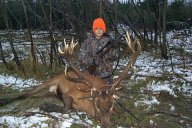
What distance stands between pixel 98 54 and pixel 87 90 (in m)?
1.49

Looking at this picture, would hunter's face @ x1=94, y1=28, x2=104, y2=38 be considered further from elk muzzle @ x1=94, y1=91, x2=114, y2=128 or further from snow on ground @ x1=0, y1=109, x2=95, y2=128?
elk muzzle @ x1=94, y1=91, x2=114, y2=128

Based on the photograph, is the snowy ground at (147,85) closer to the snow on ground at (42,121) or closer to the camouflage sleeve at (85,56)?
the snow on ground at (42,121)

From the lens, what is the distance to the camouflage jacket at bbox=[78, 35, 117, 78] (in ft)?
24.8

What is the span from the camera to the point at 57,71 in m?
10.3

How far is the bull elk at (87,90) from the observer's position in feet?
19.4

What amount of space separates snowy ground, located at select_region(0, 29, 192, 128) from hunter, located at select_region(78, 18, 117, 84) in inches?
34.0

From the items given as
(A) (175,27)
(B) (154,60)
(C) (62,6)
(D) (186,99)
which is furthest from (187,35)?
(D) (186,99)

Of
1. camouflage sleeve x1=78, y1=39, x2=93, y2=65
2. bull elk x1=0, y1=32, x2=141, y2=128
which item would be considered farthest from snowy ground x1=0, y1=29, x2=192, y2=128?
camouflage sleeve x1=78, y1=39, x2=93, y2=65

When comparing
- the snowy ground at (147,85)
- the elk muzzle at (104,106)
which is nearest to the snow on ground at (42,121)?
the snowy ground at (147,85)

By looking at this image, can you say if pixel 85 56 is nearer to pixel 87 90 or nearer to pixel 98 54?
pixel 98 54

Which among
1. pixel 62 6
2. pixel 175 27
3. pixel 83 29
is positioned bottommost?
pixel 175 27

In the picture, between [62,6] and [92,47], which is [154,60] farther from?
[92,47]

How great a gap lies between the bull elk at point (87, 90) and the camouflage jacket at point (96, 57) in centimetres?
46

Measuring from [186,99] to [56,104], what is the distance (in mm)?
2521
